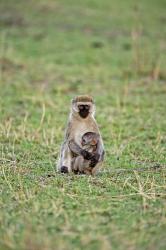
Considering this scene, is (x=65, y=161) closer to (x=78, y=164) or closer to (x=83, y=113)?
(x=78, y=164)

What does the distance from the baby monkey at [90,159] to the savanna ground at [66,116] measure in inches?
9.2

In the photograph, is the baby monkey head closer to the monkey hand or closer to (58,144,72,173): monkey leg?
(58,144,72,173): monkey leg

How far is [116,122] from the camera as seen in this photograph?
1171cm

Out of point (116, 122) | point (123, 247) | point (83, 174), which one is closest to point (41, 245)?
point (123, 247)

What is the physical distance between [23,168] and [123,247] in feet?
9.74

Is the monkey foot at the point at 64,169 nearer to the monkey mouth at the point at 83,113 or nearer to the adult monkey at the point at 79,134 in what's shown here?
the adult monkey at the point at 79,134

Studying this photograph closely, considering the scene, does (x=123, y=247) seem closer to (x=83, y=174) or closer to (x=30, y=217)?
(x=30, y=217)

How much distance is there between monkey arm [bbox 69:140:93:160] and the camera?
26.0 feet

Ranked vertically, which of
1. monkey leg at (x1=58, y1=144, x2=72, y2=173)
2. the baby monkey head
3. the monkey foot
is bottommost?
the monkey foot

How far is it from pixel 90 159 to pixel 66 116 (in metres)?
4.46

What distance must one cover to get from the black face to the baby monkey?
259 millimetres

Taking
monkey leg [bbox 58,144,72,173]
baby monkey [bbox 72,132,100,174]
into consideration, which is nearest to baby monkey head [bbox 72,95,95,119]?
baby monkey [bbox 72,132,100,174]

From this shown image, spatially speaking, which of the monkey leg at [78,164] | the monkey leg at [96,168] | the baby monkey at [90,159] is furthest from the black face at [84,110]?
the monkey leg at [96,168]

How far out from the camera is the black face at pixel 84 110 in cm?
819
